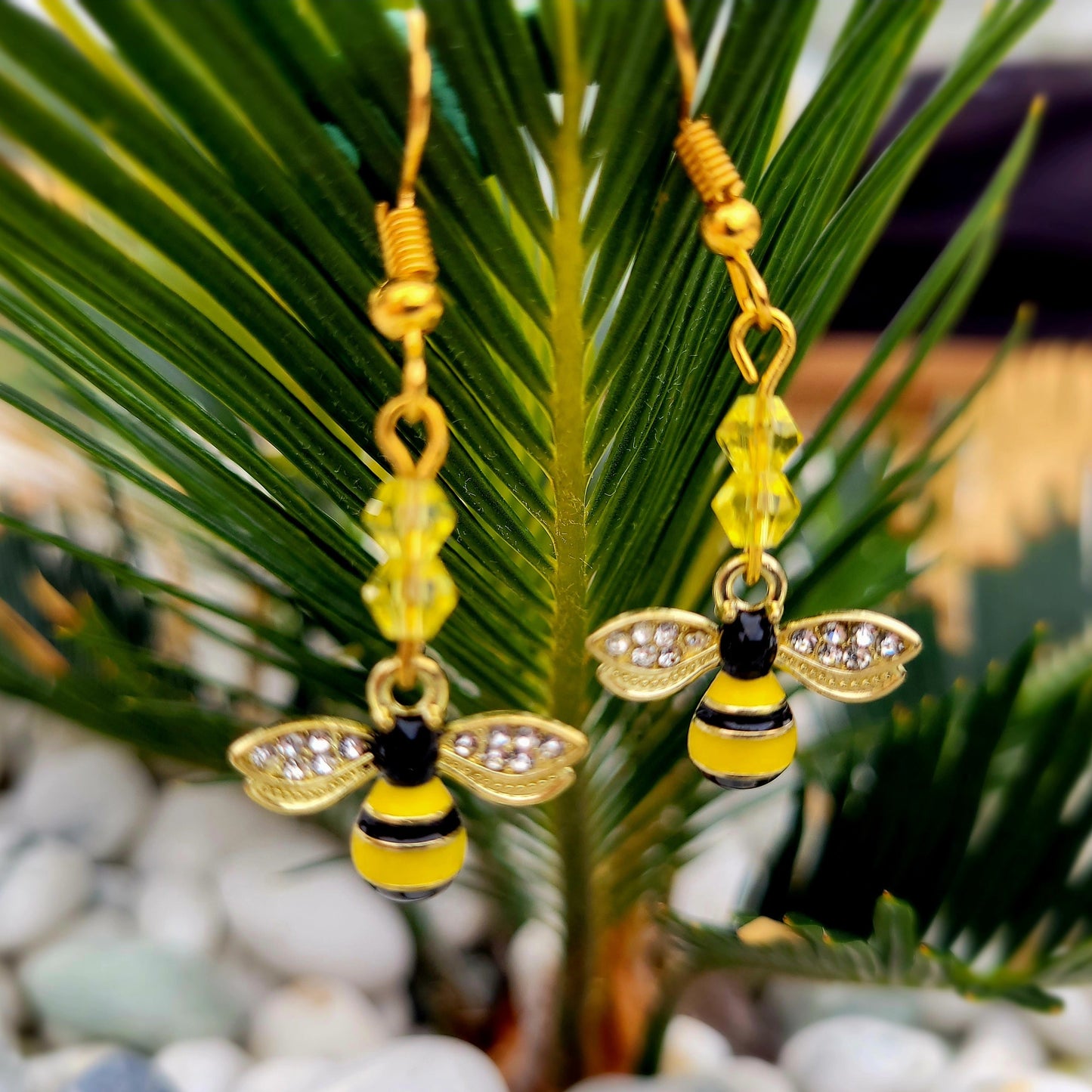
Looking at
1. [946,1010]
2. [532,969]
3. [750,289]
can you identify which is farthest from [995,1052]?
[750,289]

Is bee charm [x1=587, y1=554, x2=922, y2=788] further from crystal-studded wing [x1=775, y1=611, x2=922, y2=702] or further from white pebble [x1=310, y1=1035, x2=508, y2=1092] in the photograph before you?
white pebble [x1=310, y1=1035, x2=508, y2=1092]

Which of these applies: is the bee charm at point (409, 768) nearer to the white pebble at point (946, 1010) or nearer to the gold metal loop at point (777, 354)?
the gold metal loop at point (777, 354)

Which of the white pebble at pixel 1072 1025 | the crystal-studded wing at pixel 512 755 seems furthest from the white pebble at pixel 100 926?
the white pebble at pixel 1072 1025

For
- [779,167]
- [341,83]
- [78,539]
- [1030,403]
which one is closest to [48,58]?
[341,83]

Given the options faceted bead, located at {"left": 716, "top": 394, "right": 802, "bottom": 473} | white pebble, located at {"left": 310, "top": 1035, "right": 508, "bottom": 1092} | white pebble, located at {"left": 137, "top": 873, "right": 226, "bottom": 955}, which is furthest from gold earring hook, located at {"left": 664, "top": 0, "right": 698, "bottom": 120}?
white pebble, located at {"left": 137, "top": 873, "right": 226, "bottom": 955}

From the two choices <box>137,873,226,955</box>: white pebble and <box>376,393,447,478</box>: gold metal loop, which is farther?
<box>137,873,226,955</box>: white pebble
